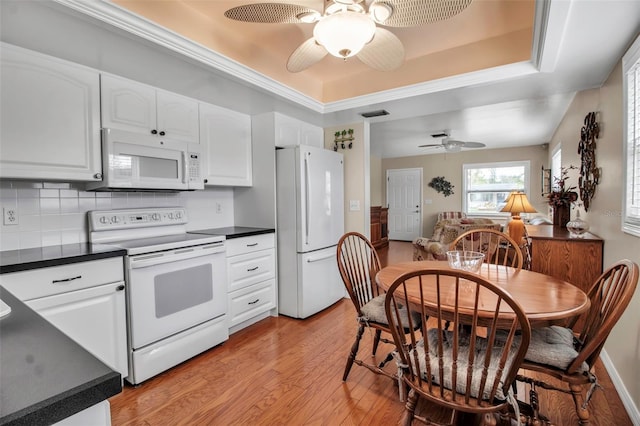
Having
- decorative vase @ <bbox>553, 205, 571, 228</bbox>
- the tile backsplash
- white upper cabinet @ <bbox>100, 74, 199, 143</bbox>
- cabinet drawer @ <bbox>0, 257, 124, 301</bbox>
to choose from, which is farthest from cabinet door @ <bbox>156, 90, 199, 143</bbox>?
decorative vase @ <bbox>553, 205, 571, 228</bbox>

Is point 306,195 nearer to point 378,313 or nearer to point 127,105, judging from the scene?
point 378,313

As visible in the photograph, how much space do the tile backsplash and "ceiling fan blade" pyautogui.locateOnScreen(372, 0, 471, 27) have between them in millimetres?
2325

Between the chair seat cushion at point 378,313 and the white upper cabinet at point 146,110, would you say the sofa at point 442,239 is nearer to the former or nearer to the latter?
the chair seat cushion at point 378,313

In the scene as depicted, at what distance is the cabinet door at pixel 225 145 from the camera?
2.92m

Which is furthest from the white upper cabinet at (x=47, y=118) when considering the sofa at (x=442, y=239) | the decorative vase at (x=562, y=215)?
the decorative vase at (x=562, y=215)

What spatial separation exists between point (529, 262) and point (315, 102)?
8.08ft

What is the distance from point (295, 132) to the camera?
347cm

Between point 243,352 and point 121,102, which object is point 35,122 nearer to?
point 121,102

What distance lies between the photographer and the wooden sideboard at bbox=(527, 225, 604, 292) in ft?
8.21

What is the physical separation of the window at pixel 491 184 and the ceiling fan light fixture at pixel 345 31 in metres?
7.11

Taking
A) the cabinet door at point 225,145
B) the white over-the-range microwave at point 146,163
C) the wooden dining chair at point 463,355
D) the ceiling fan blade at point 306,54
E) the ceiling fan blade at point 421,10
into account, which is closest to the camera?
the wooden dining chair at point 463,355

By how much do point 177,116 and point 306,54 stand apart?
4.35 ft

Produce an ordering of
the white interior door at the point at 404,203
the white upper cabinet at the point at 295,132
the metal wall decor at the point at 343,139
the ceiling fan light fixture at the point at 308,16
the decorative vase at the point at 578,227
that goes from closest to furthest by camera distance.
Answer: the ceiling fan light fixture at the point at 308,16
the decorative vase at the point at 578,227
the white upper cabinet at the point at 295,132
the metal wall decor at the point at 343,139
the white interior door at the point at 404,203

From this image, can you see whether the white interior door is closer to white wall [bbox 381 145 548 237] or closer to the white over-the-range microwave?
white wall [bbox 381 145 548 237]
